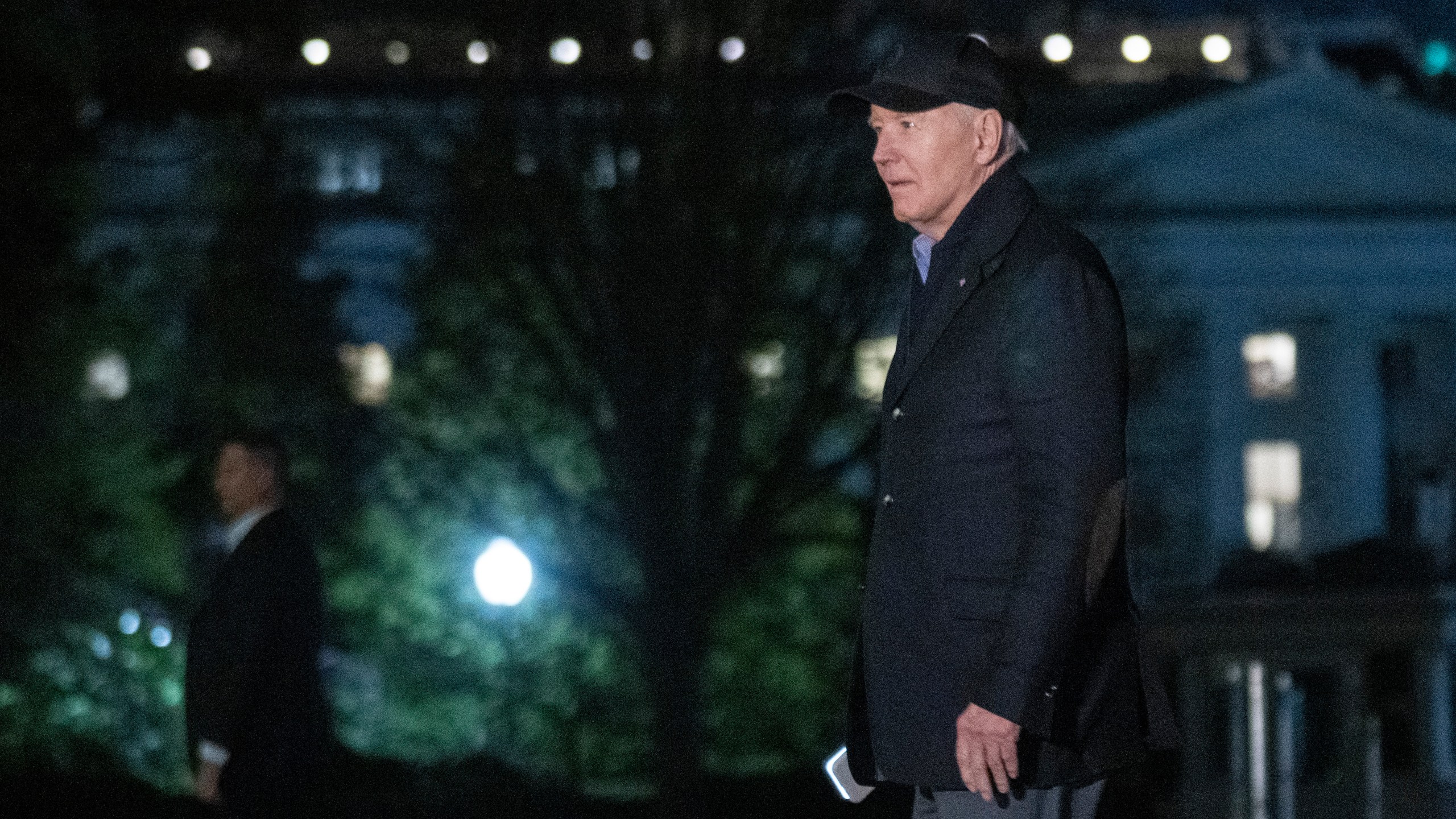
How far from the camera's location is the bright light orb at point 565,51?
11359mm

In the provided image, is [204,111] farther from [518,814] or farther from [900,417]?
[900,417]

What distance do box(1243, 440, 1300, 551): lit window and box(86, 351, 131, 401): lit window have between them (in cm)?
2012

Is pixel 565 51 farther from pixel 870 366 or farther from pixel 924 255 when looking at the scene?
pixel 924 255

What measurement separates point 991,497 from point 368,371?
28.5 m

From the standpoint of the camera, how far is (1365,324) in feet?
117

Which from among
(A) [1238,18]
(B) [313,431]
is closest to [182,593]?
(B) [313,431]

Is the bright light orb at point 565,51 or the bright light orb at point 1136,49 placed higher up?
the bright light orb at point 1136,49

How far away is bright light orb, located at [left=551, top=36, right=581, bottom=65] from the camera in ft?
37.3

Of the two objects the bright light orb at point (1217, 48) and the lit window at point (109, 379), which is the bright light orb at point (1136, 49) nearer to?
the bright light orb at point (1217, 48)

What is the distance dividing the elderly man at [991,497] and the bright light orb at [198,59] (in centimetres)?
890

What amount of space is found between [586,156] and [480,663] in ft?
34.1

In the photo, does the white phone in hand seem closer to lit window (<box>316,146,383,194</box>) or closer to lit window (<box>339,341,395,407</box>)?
lit window (<box>316,146,383,194</box>)

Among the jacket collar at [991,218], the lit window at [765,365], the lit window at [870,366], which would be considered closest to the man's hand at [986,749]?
the jacket collar at [991,218]

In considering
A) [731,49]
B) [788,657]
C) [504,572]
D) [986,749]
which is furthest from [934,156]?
[788,657]
